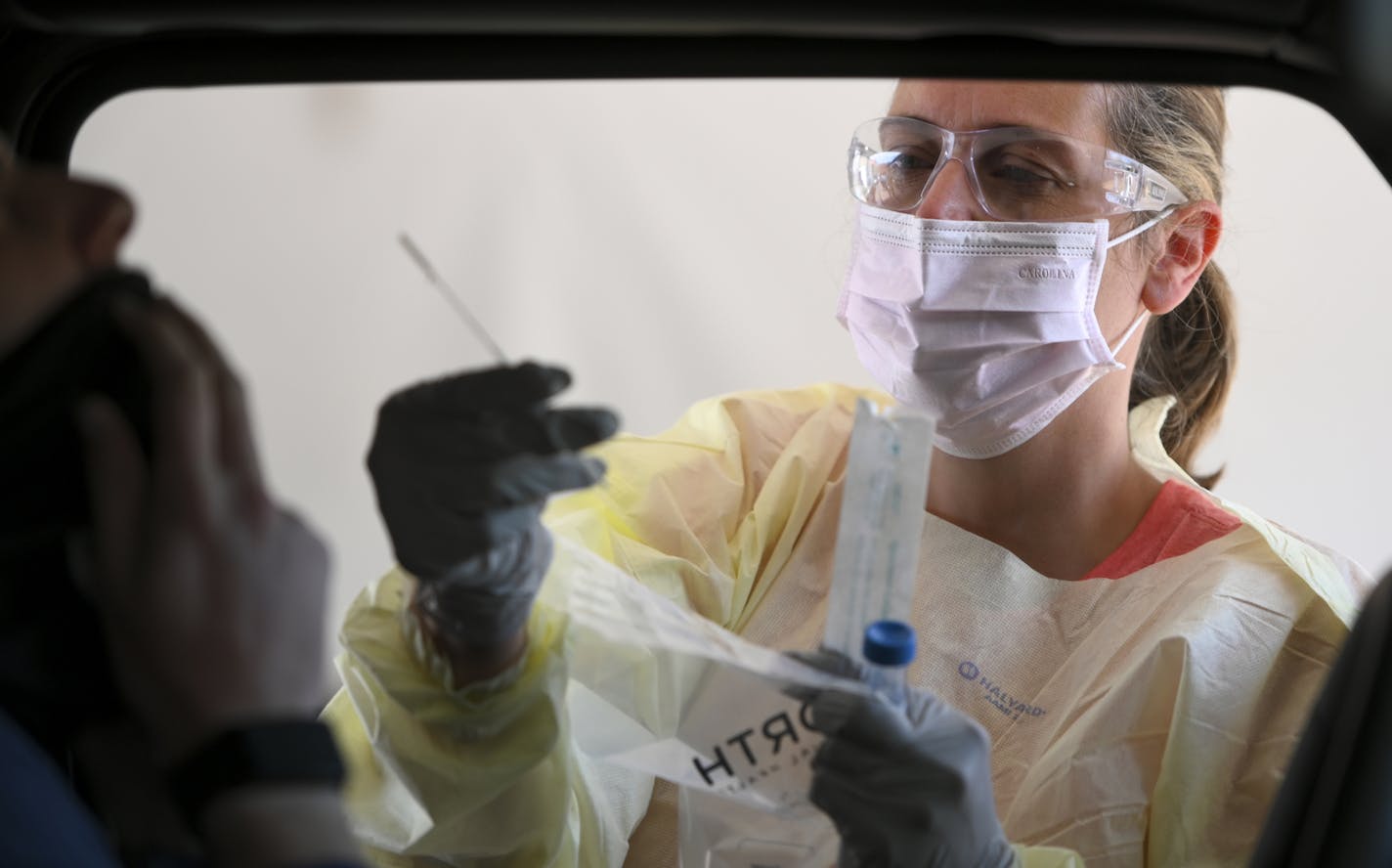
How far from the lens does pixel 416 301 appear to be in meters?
1.08

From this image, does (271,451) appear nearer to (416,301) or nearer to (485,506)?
(485,506)

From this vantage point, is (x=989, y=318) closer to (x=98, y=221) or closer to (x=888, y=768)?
(x=888, y=768)

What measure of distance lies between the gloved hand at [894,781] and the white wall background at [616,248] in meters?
0.38

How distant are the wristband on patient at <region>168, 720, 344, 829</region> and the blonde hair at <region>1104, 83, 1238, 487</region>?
1.12 meters

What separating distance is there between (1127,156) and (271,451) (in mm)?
1053

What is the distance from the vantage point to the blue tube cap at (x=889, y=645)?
79 centimetres

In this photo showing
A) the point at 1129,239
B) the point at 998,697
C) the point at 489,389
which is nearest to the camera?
the point at 489,389

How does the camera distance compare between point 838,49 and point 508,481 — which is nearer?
point 838,49

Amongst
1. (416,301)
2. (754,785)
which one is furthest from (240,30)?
(754,785)

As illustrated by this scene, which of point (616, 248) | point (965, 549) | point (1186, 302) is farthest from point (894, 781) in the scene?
point (616, 248)

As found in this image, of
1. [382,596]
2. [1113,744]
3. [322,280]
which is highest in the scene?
[322,280]

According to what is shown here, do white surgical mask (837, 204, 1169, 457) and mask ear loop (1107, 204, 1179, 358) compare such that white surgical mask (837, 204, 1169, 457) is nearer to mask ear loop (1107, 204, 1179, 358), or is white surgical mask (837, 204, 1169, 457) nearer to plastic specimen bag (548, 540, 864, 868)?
mask ear loop (1107, 204, 1179, 358)

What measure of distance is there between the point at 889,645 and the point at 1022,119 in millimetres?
718

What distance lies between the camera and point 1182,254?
1.35 meters
